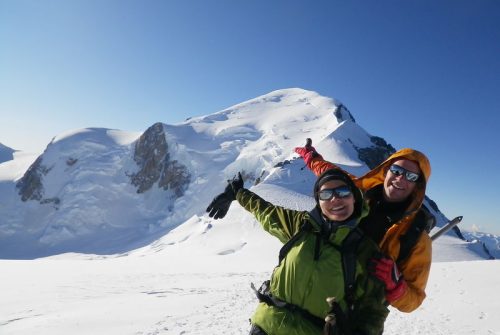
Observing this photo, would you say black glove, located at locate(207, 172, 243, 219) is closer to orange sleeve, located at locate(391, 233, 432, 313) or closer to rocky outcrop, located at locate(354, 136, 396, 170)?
orange sleeve, located at locate(391, 233, 432, 313)

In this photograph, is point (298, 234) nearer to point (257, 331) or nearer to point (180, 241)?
point (257, 331)

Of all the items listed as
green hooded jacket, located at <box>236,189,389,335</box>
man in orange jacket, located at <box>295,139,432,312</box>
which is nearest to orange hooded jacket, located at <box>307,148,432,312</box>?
man in orange jacket, located at <box>295,139,432,312</box>

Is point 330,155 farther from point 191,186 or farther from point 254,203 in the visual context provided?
point 254,203

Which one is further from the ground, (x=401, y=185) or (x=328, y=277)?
(x=401, y=185)

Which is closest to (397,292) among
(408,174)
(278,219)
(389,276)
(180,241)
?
(389,276)

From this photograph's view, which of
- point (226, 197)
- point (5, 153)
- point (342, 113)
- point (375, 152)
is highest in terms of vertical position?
point (342, 113)

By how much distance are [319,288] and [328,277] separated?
0.38ft

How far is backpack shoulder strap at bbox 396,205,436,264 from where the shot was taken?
10.0 feet

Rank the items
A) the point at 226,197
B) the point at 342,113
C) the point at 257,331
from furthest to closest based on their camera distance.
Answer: the point at 342,113
the point at 226,197
the point at 257,331

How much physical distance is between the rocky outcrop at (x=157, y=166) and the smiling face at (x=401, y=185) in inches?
2826

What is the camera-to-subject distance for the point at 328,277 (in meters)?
2.73

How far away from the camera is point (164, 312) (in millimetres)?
10539

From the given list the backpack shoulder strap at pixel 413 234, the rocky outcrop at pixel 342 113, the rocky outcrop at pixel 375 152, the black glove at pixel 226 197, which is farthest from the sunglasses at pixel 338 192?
the rocky outcrop at pixel 342 113

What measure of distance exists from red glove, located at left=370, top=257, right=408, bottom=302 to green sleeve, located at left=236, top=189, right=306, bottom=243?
0.72 m
